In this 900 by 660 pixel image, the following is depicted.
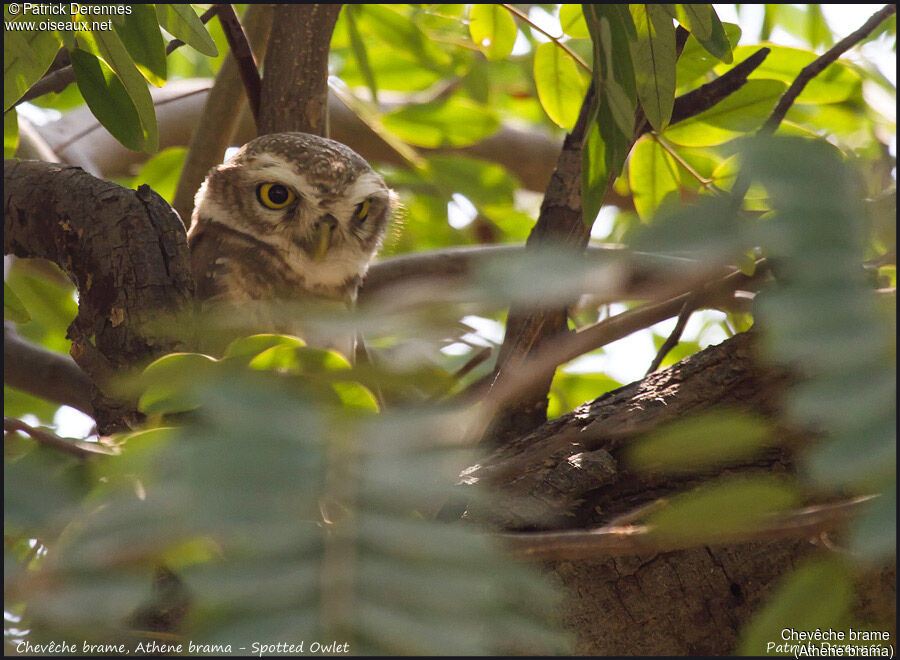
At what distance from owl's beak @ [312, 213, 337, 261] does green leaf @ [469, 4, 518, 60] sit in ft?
2.05

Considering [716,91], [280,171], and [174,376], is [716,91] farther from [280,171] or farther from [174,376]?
[174,376]

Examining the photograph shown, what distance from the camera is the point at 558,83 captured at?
72.0 inches

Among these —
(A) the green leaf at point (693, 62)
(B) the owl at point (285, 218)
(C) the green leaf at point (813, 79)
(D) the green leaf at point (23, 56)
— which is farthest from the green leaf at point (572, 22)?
(D) the green leaf at point (23, 56)

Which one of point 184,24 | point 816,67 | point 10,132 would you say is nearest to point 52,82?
point 10,132

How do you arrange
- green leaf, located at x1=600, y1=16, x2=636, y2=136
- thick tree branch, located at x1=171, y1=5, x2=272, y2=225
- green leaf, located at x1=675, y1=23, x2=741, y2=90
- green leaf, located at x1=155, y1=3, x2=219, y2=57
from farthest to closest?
thick tree branch, located at x1=171, y1=5, x2=272, y2=225
green leaf, located at x1=675, y1=23, x2=741, y2=90
green leaf, located at x1=155, y1=3, x2=219, y2=57
green leaf, located at x1=600, y1=16, x2=636, y2=136

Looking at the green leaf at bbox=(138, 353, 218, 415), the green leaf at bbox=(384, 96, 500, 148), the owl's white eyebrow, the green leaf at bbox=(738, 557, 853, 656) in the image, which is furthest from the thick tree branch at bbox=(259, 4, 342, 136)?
the green leaf at bbox=(738, 557, 853, 656)

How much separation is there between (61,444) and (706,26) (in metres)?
0.93

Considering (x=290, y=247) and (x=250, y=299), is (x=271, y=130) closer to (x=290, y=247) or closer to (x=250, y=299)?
(x=290, y=247)

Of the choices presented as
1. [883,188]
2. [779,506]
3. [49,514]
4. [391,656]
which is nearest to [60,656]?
[49,514]

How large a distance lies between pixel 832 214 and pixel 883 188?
A: 0.28 metres

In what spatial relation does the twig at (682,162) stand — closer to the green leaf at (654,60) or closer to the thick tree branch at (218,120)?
the green leaf at (654,60)

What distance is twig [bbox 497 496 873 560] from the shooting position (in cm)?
68

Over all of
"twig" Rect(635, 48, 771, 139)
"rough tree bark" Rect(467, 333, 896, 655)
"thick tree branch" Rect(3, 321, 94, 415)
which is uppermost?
"twig" Rect(635, 48, 771, 139)

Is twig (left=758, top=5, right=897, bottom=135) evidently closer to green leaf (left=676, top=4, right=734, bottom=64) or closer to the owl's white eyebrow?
green leaf (left=676, top=4, right=734, bottom=64)
